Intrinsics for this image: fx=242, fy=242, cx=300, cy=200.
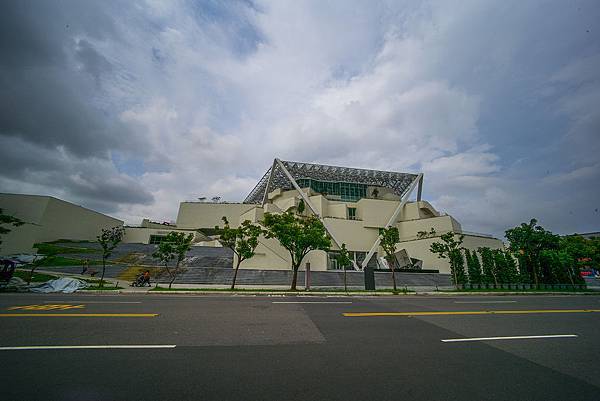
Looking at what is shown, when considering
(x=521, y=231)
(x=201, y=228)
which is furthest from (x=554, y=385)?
(x=201, y=228)

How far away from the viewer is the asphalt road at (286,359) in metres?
3.38

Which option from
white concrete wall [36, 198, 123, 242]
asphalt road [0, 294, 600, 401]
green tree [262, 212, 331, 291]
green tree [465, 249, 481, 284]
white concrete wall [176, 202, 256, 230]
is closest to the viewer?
asphalt road [0, 294, 600, 401]

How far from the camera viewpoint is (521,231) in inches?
1126

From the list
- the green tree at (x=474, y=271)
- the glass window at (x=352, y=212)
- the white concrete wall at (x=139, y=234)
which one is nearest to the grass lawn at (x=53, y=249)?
the white concrete wall at (x=139, y=234)

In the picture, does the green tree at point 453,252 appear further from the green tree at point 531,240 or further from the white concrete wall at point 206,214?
the white concrete wall at point 206,214

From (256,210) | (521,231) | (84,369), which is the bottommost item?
(84,369)

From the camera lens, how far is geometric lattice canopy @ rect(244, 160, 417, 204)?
194 ft

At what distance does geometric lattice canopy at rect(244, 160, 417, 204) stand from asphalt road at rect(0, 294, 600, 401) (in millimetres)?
52060

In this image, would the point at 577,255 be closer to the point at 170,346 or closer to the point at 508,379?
the point at 508,379

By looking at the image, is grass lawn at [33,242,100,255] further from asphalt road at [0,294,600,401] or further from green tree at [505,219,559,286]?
green tree at [505,219,559,286]

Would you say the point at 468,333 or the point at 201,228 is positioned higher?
the point at 201,228

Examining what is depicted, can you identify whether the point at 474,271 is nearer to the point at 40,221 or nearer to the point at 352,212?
the point at 352,212

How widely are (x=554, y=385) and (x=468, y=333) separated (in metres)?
3.12

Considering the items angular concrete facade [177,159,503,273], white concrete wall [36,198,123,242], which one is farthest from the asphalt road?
white concrete wall [36,198,123,242]
